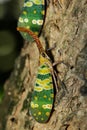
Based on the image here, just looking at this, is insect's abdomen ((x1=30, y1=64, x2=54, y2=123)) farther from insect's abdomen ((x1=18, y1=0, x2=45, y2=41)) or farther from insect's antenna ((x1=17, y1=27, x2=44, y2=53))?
insect's abdomen ((x1=18, y1=0, x2=45, y2=41))

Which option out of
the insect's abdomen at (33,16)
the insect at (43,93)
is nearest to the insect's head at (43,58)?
the insect at (43,93)

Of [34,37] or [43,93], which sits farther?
[34,37]

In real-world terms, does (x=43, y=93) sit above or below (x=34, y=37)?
below

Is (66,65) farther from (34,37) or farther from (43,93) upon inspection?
(34,37)

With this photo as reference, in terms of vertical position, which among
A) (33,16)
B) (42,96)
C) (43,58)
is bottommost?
(42,96)

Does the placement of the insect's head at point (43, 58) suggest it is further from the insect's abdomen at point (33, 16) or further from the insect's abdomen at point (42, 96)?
the insect's abdomen at point (33, 16)

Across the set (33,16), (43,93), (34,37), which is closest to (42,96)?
(43,93)

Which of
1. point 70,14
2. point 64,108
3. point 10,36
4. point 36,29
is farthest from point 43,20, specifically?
point 10,36
